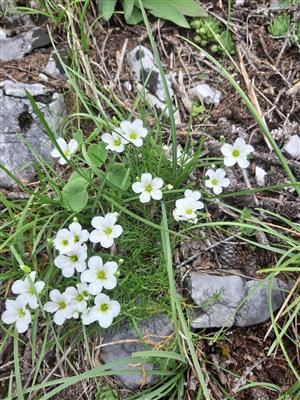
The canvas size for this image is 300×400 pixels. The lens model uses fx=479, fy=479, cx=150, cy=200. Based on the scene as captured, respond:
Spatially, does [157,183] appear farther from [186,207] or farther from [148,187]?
[186,207]

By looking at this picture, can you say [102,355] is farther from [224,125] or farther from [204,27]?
[204,27]

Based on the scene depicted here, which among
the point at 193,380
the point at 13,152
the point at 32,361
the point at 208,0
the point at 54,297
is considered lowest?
the point at 193,380

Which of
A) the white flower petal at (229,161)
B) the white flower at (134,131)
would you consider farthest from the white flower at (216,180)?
the white flower at (134,131)

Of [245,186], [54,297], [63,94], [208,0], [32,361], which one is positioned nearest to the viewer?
[54,297]

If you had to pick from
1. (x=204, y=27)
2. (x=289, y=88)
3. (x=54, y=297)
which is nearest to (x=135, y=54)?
(x=204, y=27)

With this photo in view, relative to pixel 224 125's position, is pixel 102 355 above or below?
below

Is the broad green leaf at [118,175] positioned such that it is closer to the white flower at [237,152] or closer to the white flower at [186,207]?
the white flower at [186,207]
